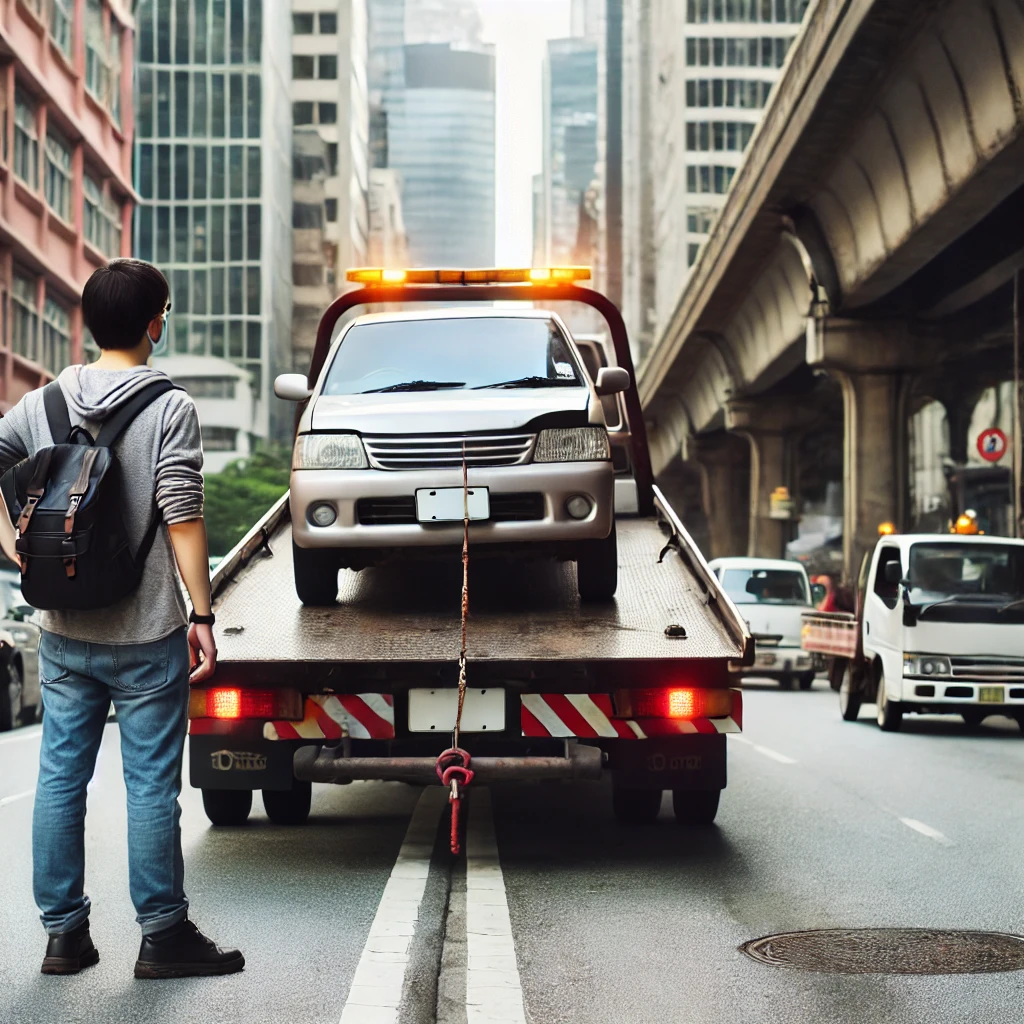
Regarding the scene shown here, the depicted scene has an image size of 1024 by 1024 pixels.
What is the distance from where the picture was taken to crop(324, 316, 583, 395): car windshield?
31.7 feet

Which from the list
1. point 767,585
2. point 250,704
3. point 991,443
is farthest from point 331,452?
point 991,443

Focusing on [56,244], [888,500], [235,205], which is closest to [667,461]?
[56,244]

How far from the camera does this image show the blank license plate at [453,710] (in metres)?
7.51

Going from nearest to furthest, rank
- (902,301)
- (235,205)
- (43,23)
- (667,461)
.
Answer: (902,301), (43,23), (667,461), (235,205)

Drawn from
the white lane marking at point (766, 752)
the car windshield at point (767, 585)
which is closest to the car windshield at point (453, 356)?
the white lane marking at point (766, 752)

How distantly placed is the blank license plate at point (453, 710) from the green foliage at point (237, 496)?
83114 millimetres

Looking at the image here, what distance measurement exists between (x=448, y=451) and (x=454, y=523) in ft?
1.19

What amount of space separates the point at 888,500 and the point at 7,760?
2335 cm

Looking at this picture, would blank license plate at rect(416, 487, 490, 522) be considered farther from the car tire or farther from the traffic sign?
the traffic sign

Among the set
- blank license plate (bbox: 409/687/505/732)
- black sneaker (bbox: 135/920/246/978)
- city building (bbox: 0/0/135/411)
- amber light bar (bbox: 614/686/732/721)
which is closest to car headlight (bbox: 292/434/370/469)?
blank license plate (bbox: 409/687/505/732)

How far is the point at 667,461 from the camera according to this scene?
71375mm

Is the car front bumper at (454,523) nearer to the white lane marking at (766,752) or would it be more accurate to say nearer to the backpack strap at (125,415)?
the backpack strap at (125,415)

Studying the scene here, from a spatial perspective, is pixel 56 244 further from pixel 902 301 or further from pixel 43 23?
pixel 902 301

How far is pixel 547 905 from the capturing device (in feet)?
22.4
